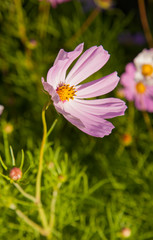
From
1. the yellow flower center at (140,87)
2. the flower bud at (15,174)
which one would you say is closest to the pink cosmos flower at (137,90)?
the yellow flower center at (140,87)

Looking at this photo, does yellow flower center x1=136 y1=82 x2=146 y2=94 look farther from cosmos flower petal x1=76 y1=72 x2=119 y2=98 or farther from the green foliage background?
cosmos flower petal x1=76 y1=72 x2=119 y2=98

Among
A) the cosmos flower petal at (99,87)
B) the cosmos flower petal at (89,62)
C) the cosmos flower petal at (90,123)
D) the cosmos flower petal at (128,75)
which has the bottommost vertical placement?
the cosmos flower petal at (90,123)

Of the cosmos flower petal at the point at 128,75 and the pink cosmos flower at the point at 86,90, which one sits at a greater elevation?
the cosmos flower petal at the point at 128,75

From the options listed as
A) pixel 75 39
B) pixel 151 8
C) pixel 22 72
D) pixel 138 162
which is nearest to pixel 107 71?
pixel 75 39

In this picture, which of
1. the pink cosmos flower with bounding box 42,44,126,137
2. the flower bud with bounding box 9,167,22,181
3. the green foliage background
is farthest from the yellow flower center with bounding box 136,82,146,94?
the flower bud with bounding box 9,167,22,181

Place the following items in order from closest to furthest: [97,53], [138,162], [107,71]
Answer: [97,53] → [138,162] → [107,71]

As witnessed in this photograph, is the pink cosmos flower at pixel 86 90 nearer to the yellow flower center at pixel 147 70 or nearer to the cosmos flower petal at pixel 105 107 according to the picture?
the cosmos flower petal at pixel 105 107

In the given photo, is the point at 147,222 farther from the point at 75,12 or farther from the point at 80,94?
the point at 75,12

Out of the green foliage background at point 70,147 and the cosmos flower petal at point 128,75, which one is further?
the cosmos flower petal at point 128,75
